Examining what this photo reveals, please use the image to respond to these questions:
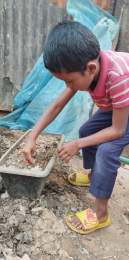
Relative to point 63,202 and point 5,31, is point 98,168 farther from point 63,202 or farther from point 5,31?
point 5,31

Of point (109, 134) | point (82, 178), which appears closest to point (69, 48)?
point (109, 134)

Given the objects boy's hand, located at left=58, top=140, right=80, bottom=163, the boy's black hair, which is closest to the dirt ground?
boy's hand, located at left=58, top=140, right=80, bottom=163

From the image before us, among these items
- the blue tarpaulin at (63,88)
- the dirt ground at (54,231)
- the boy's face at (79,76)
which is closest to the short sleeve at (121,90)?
the boy's face at (79,76)

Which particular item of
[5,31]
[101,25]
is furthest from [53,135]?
[5,31]

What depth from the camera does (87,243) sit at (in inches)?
61.1

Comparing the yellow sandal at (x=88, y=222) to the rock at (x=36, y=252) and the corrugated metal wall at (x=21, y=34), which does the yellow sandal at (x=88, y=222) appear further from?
the corrugated metal wall at (x=21, y=34)

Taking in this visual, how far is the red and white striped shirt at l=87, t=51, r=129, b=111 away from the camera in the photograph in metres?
1.36

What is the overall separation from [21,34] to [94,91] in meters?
2.36

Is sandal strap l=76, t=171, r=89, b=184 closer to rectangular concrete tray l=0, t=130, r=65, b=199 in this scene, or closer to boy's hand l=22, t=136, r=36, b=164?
rectangular concrete tray l=0, t=130, r=65, b=199

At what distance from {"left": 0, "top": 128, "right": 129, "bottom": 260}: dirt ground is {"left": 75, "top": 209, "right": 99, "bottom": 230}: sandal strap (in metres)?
0.08

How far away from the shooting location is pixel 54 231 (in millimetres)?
1549

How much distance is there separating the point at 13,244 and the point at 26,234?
0.10 meters

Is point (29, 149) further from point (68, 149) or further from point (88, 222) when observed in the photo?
point (88, 222)

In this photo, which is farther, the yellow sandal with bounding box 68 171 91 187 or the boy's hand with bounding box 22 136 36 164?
the yellow sandal with bounding box 68 171 91 187
